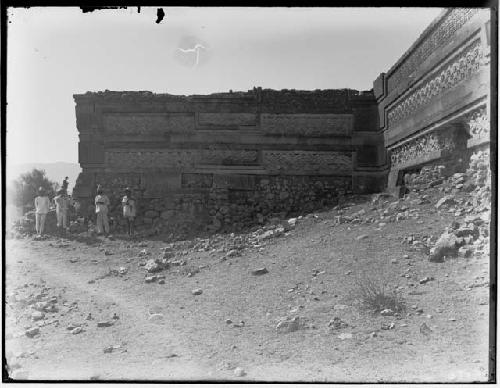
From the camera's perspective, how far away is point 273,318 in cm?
407

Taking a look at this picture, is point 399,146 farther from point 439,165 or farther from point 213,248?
point 213,248

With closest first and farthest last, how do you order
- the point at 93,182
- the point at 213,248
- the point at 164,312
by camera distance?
the point at 164,312 → the point at 213,248 → the point at 93,182

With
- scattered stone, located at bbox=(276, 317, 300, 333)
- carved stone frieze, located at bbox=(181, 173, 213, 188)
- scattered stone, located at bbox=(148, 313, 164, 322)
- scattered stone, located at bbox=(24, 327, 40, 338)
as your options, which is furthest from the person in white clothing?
scattered stone, located at bbox=(276, 317, 300, 333)

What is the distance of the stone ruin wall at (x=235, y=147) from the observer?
8641 millimetres

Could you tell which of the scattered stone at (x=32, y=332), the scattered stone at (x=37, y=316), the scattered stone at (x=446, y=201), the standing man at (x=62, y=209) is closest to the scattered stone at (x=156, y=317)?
the scattered stone at (x=32, y=332)

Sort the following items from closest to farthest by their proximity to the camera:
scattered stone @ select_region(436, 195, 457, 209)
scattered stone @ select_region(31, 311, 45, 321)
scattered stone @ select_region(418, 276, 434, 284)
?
scattered stone @ select_region(418, 276, 434, 284)
scattered stone @ select_region(31, 311, 45, 321)
scattered stone @ select_region(436, 195, 457, 209)

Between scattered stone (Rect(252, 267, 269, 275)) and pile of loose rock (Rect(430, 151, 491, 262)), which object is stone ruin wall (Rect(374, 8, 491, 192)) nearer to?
pile of loose rock (Rect(430, 151, 491, 262))

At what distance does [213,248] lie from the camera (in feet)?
23.4

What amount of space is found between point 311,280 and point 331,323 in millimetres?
1130

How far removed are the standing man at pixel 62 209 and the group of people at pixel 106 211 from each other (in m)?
0.57

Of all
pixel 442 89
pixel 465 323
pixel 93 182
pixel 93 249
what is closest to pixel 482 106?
pixel 442 89

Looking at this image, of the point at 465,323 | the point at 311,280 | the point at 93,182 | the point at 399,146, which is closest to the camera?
the point at 465,323

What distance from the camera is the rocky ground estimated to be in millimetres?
3283

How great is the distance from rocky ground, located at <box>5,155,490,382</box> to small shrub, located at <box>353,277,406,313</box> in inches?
A: 1.0
